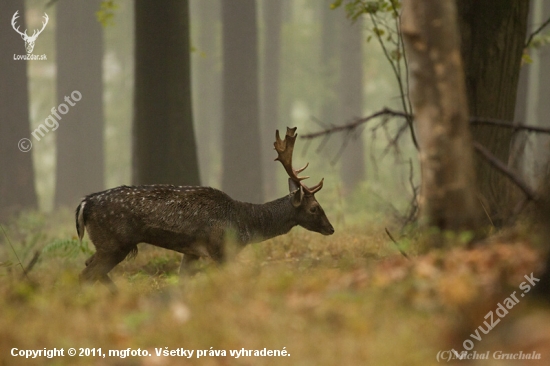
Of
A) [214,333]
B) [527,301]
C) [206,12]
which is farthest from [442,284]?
[206,12]

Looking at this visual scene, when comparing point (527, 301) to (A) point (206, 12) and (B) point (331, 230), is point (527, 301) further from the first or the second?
(A) point (206, 12)

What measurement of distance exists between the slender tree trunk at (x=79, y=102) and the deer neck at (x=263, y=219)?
17542mm

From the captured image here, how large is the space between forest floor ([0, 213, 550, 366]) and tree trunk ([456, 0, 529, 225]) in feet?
7.69

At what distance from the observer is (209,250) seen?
8.24m

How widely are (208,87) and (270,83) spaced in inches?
259

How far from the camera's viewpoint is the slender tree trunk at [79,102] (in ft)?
84.2

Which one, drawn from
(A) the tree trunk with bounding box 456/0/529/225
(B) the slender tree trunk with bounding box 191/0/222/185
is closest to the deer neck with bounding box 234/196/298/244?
(A) the tree trunk with bounding box 456/0/529/225

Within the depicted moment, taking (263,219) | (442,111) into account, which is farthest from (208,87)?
(442,111)

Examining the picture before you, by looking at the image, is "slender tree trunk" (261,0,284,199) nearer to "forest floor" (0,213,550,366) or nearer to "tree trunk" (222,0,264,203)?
"tree trunk" (222,0,264,203)

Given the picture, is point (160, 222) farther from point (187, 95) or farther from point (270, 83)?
point (270, 83)

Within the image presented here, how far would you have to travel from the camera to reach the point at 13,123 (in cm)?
1708

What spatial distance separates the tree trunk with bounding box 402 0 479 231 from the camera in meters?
5.52

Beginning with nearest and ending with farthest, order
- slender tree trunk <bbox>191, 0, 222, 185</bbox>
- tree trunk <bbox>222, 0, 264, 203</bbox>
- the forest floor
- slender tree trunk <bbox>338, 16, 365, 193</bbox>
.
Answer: the forest floor
tree trunk <bbox>222, 0, 264, 203</bbox>
slender tree trunk <bbox>338, 16, 365, 193</bbox>
slender tree trunk <bbox>191, 0, 222, 185</bbox>

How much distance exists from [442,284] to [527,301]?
59 centimetres
